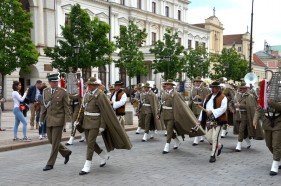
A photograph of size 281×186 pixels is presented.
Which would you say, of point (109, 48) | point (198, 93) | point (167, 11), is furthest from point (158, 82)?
point (198, 93)

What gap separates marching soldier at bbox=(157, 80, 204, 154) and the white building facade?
21348mm

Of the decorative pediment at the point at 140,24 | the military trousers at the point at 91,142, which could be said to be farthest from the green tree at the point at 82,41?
the military trousers at the point at 91,142

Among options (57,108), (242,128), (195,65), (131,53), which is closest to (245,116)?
(242,128)

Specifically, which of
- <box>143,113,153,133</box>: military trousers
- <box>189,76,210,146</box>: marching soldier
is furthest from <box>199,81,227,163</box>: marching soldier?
<box>189,76,210,146</box>: marching soldier

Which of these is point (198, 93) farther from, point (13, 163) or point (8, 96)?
point (8, 96)

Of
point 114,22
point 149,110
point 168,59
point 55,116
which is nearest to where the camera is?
point 55,116

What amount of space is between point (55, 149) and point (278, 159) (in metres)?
4.64

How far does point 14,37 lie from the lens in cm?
2614

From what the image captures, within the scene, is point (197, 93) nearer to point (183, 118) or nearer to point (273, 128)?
point (183, 118)

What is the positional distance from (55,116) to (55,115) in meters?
0.03

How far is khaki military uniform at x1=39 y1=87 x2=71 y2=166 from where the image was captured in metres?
8.65

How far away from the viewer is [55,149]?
863cm

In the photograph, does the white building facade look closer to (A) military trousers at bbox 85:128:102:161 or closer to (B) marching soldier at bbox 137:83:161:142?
(B) marching soldier at bbox 137:83:161:142

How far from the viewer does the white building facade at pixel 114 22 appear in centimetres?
3841
